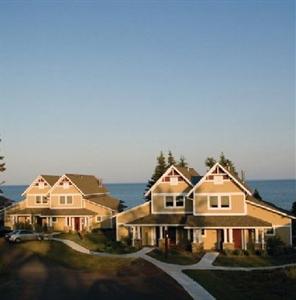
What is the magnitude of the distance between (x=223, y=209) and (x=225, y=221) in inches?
71.3

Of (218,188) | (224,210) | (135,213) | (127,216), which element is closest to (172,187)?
(135,213)

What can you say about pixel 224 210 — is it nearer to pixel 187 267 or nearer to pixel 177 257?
pixel 177 257

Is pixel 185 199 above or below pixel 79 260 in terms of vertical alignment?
above

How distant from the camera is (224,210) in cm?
4591

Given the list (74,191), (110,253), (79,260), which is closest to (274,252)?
(110,253)

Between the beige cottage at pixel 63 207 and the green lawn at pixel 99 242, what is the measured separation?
2707mm

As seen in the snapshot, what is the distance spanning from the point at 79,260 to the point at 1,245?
40.0ft

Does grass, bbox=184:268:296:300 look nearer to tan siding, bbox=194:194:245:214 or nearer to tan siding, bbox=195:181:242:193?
tan siding, bbox=194:194:245:214

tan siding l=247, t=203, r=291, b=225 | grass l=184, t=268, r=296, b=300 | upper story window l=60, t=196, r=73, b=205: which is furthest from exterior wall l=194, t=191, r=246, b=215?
upper story window l=60, t=196, r=73, b=205

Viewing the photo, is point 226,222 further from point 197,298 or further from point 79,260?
point 197,298

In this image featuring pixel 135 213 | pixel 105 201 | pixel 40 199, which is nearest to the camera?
pixel 135 213

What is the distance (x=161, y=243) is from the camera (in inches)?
1842

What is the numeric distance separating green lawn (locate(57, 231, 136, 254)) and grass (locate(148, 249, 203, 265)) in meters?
3.56

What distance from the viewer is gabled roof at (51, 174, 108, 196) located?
61272 millimetres
